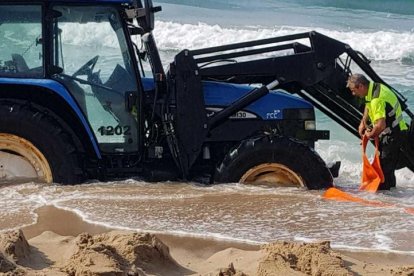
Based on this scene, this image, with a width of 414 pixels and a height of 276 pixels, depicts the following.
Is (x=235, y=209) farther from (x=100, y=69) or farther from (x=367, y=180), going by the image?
(x=100, y=69)

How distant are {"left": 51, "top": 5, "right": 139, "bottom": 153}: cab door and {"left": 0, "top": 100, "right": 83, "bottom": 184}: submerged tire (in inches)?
13.2

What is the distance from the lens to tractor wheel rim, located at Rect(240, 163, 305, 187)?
7.62 meters

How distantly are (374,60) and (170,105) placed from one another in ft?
44.8

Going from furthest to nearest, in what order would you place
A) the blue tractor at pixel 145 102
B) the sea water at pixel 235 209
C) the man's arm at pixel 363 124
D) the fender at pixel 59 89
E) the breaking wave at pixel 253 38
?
1. the breaking wave at pixel 253 38
2. the man's arm at pixel 363 124
3. the blue tractor at pixel 145 102
4. the fender at pixel 59 89
5. the sea water at pixel 235 209

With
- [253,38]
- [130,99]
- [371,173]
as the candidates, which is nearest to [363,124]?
[371,173]

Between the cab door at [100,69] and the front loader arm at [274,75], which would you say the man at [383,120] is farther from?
the cab door at [100,69]

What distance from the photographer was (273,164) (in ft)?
25.0

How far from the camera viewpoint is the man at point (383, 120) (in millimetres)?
7684

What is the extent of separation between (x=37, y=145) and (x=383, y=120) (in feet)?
10.6

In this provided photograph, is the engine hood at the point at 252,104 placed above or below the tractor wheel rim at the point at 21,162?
above

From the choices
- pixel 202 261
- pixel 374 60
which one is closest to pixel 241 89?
pixel 202 261

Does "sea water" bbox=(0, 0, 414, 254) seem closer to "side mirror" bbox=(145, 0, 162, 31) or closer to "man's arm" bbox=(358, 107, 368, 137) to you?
"side mirror" bbox=(145, 0, 162, 31)

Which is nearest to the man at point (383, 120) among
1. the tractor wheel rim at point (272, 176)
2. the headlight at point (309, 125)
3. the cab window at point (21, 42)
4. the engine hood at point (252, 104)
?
the headlight at point (309, 125)

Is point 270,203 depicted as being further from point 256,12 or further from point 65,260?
point 256,12
